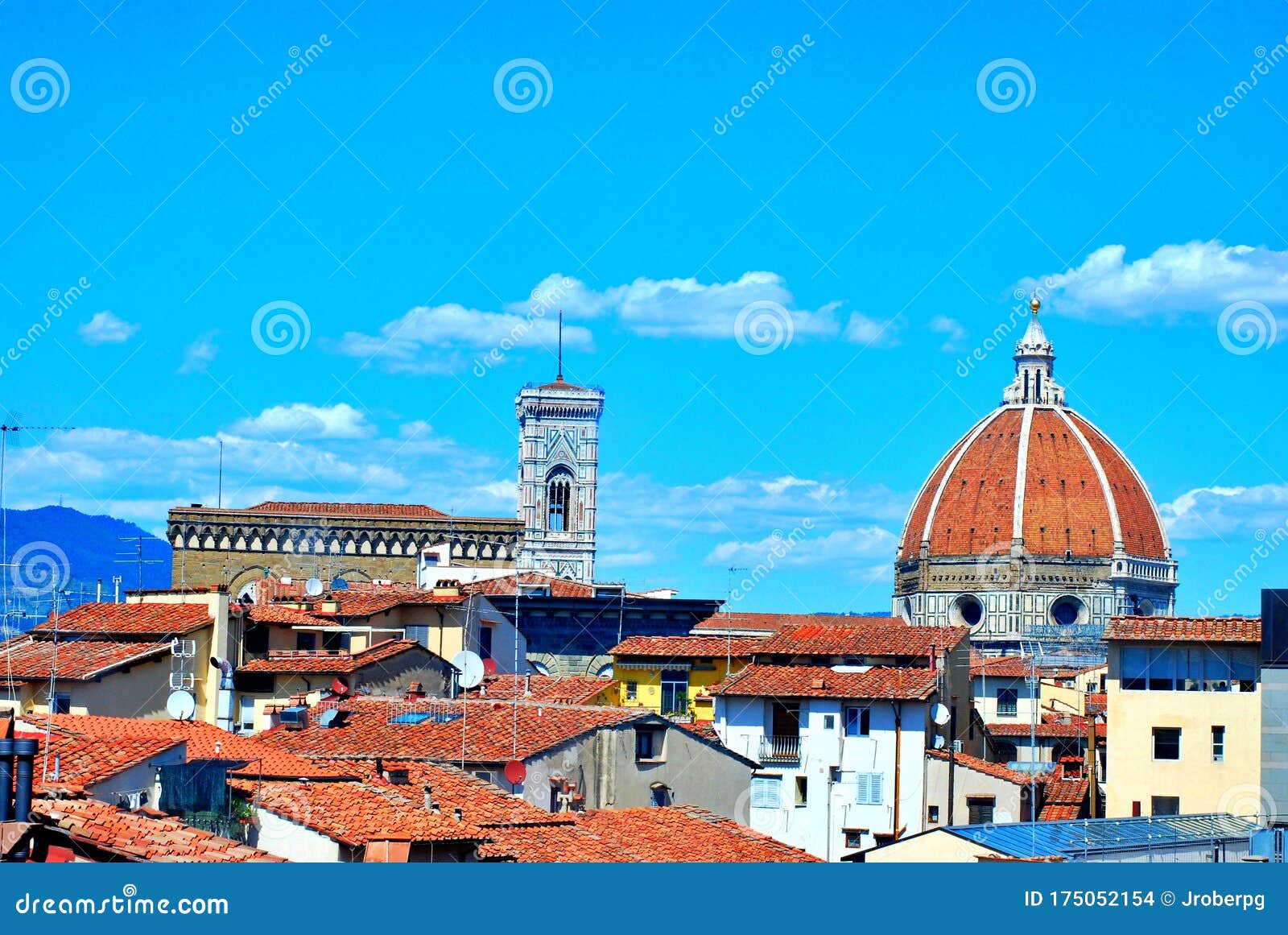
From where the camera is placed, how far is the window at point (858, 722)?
37.0 meters

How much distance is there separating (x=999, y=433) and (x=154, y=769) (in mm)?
142959

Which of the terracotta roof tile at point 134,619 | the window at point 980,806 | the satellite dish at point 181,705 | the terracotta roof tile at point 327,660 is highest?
the terracotta roof tile at point 134,619

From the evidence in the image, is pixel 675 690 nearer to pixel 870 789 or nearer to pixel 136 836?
pixel 870 789

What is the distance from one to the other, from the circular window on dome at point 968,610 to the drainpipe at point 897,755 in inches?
4731

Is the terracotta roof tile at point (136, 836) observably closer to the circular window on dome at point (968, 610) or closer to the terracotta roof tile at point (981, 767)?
the terracotta roof tile at point (981, 767)

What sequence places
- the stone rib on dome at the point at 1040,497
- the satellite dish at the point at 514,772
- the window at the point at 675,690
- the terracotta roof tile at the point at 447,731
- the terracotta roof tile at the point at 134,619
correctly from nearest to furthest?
the satellite dish at the point at 514,772 < the terracotta roof tile at the point at 447,731 < the terracotta roof tile at the point at 134,619 < the window at the point at 675,690 < the stone rib on dome at the point at 1040,497

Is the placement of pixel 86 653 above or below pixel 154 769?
above

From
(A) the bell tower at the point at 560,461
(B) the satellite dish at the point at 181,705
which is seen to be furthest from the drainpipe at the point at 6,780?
(A) the bell tower at the point at 560,461

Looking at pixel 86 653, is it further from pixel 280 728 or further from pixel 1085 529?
pixel 1085 529

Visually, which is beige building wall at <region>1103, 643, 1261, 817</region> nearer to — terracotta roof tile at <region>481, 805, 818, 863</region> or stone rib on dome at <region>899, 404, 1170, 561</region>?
terracotta roof tile at <region>481, 805, 818, 863</region>

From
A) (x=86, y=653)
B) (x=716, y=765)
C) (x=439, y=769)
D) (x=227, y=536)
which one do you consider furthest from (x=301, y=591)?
(x=227, y=536)

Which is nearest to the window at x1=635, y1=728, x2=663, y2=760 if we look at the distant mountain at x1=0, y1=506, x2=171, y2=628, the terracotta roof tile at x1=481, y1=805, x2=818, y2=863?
the terracotta roof tile at x1=481, y1=805, x2=818, y2=863

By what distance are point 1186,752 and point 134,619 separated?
1632 centimetres

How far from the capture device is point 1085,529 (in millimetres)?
157500
